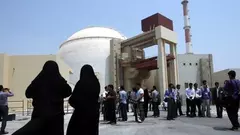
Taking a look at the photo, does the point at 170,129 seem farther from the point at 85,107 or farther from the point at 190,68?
the point at 190,68

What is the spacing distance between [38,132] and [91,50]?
1552 inches

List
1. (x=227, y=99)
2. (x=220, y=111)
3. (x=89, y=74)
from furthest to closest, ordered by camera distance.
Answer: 1. (x=220, y=111)
2. (x=227, y=99)
3. (x=89, y=74)

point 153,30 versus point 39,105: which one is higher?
point 153,30

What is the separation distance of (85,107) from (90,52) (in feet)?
127

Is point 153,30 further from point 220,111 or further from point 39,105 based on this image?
point 39,105

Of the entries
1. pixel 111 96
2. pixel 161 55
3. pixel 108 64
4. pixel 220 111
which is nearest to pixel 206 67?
pixel 161 55

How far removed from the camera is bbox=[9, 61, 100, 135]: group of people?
4156 millimetres

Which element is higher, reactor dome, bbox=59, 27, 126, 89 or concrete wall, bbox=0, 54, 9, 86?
reactor dome, bbox=59, 27, 126, 89

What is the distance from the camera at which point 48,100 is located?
4.26 m

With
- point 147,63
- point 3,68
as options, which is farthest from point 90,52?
point 3,68

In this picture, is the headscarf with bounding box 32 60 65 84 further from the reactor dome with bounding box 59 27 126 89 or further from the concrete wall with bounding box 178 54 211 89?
the concrete wall with bounding box 178 54 211 89

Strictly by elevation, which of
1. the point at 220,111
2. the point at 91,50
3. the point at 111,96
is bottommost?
the point at 220,111

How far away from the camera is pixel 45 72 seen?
4.46 meters

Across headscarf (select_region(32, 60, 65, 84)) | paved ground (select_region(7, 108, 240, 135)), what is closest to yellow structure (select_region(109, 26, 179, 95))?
paved ground (select_region(7, 108, 240, 135))
